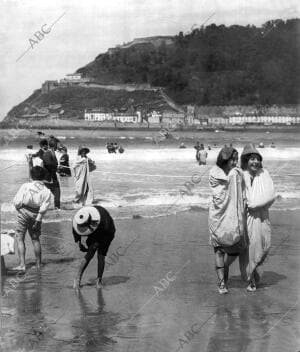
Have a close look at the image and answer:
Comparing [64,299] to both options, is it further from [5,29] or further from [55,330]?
[5,29]

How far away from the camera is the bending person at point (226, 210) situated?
5914 mm

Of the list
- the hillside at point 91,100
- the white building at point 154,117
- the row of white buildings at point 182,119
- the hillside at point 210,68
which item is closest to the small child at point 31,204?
the row of white buildings at point 182,119

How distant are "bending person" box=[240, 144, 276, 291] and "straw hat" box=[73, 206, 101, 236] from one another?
4.60ft

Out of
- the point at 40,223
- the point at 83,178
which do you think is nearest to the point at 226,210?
the point at 40,223

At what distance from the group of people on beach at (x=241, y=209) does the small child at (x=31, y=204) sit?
1.73 meters

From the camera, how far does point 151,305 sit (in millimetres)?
5402

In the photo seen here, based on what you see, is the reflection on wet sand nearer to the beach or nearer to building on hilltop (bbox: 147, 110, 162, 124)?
the beach

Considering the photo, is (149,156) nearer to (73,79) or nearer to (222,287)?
(222,287)

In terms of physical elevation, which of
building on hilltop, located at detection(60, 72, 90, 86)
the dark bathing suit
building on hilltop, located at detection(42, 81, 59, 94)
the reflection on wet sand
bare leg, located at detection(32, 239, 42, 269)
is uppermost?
building on hilltop, located at detection(60, 72, 90, 86)

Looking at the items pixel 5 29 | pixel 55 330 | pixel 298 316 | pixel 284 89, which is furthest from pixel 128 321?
pixel 284 89

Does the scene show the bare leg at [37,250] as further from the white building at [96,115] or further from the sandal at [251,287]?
the white building at [96,115]

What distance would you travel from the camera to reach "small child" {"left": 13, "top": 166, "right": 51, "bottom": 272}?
21.5 ft

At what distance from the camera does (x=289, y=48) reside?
156500mm

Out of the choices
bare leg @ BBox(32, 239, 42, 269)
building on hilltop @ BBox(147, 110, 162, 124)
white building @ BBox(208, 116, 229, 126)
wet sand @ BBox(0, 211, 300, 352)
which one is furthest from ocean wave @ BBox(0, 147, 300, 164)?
white building @ BBox(208, 116, 229, 126)
